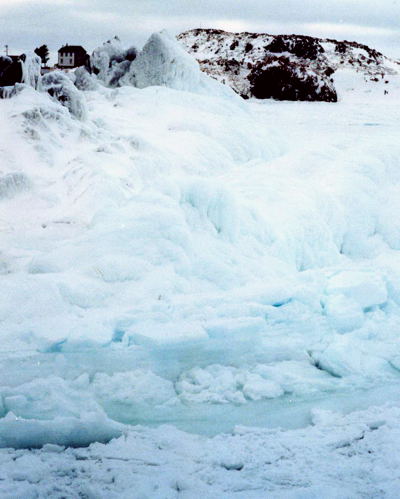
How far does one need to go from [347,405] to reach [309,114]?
37.5 ft

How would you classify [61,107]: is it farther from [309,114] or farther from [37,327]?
[309,114]

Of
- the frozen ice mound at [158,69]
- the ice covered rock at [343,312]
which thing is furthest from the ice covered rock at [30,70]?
the ice covered rock at [343,312]

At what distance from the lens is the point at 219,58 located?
22.8 meters

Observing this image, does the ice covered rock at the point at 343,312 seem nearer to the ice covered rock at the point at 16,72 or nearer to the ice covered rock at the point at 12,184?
the ice covered rock at the point at 12,184

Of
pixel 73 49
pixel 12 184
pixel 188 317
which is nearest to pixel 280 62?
pixel 12 184

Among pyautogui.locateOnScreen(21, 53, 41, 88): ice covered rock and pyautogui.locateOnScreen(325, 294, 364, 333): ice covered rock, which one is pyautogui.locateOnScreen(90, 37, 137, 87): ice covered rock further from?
pyautogui.locateOnScreen(325, 294, 364, 333): ice covered rock

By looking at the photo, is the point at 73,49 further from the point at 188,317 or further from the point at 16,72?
the point at 188,317

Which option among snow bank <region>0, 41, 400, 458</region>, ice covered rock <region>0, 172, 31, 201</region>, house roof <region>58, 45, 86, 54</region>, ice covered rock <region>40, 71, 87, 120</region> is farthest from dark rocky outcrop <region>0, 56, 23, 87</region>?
house roof <region>58, 45, 86, 54</region>

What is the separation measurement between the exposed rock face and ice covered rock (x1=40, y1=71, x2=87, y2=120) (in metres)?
9.34

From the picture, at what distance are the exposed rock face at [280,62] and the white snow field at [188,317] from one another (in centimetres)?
916

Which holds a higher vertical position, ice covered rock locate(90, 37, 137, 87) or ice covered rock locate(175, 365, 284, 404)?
ice covered rock locate(90, 37, 137, 87)

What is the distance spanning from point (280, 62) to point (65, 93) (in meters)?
11.5

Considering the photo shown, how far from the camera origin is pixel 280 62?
18.2m

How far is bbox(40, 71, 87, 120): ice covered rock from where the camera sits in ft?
26.9
